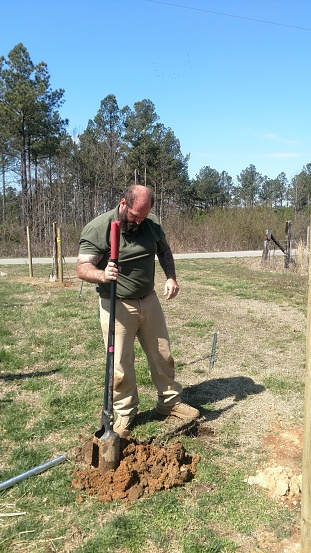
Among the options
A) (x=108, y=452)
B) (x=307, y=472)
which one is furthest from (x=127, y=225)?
(x=307, y=472)

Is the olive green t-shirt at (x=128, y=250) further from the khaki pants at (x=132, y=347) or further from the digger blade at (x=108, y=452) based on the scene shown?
the digger blade at (x=108, y=452)


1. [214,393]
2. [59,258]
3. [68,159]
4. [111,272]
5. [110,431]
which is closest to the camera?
[111,272]

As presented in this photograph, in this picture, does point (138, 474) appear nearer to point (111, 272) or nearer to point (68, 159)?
point (111, 272)

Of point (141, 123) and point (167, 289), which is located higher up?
point (141, 123)

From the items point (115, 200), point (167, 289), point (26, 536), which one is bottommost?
point (26, 536)

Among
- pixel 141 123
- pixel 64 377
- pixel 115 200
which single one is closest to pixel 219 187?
pixel 141 123

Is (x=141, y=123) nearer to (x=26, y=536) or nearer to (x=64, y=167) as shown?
(x=64, y=167)

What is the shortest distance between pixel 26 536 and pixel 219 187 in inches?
2224

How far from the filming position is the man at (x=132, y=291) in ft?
10.8

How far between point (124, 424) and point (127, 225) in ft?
5.34

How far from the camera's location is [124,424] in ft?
12.1

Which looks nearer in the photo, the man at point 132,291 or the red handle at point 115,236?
the red handle at point 115,236

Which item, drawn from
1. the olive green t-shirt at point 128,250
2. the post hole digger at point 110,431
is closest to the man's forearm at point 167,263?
the olive green t-shirt at point 128,250

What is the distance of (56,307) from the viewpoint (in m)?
8.70
